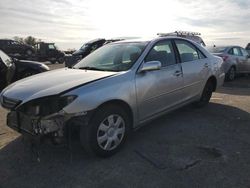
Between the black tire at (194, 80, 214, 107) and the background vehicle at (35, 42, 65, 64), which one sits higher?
the background vehicle at (35, 42, 65, 64)

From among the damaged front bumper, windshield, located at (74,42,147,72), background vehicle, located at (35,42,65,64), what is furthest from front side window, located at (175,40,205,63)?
background vehicle, located at (35,42,65,64)

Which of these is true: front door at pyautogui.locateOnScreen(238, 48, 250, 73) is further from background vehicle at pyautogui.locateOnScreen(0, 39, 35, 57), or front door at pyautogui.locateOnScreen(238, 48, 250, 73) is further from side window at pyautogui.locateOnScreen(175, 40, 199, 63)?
background vehicle at pyautogui.locateOnScreen(0, 39, 35, 57)

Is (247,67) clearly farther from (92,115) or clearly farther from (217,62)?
(92,115)

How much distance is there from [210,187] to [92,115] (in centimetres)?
161

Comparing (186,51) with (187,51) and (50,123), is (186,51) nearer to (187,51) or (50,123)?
(187,51)

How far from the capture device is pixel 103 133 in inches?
157

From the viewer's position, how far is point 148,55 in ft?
15.8

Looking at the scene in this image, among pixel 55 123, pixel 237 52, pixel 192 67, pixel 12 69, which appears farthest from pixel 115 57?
pixel 237 52

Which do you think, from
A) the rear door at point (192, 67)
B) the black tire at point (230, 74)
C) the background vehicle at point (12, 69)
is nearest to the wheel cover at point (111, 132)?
the rear door at point (192, 67)

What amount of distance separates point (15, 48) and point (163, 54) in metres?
22.6

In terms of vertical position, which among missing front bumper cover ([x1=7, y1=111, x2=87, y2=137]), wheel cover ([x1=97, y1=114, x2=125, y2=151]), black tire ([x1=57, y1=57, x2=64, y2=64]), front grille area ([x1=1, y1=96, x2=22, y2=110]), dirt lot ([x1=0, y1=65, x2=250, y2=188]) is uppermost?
black tire ([x1=57, y1=57, x2=64, y2=64])

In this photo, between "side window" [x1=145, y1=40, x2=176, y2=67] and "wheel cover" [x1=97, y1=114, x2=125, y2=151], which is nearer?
"wheel cover" [x1=97, y1=114, x2=125, y2=151]

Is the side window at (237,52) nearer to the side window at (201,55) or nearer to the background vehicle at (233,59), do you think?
the background vehicle at (233,59)

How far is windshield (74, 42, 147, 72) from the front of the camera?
15.3 feet
